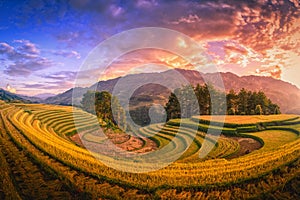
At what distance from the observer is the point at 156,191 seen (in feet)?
20.0

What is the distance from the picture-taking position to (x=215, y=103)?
48781 mm

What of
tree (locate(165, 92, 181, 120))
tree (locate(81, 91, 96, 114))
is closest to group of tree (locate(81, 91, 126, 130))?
tree (locate(81, 91, 96, 114))

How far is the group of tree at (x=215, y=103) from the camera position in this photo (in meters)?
48.3

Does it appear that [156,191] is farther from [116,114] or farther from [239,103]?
[239,103]

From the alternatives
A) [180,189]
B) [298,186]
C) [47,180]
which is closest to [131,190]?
[180,189]

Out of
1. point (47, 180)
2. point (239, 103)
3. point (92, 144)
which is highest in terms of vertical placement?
point (239, 103)

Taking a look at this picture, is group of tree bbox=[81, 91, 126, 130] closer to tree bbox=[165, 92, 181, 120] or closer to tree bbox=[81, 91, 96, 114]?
tree bbox=[81, 91, 96, 114]

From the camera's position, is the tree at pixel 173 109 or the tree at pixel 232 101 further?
the tree at pixel 173 109

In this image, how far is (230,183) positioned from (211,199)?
1.15 m

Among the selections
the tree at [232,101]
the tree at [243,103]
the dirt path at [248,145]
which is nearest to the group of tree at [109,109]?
the tree at [232,101]

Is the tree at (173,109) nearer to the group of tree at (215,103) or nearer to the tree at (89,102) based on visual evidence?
the group of tree at (215,103)

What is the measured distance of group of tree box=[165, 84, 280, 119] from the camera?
159ft

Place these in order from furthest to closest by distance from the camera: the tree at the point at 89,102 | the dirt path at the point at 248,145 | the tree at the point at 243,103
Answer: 1. the tree at the point at 89,102
2. the tree at the point at 243,103
3. the dirt path at the point at 248,145

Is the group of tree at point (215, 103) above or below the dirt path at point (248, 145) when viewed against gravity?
above
